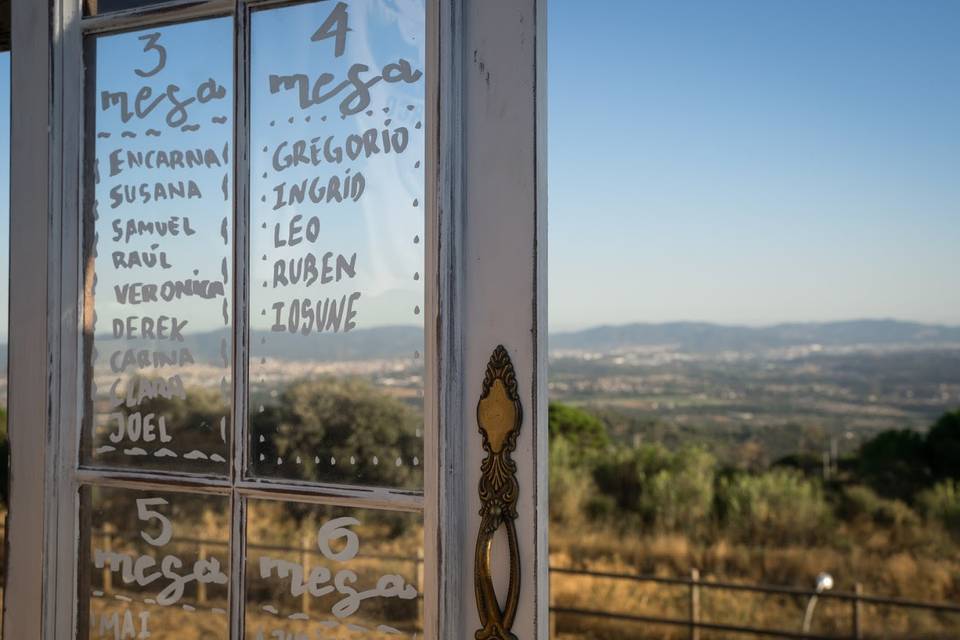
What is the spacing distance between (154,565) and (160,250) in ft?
1.11

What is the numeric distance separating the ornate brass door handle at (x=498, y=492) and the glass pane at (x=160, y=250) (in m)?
0.29

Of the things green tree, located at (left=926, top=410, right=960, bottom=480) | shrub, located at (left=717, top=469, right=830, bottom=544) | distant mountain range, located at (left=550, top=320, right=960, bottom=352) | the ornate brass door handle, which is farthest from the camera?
shrub, located at (left=717, top=469, right=830, bottom=544)

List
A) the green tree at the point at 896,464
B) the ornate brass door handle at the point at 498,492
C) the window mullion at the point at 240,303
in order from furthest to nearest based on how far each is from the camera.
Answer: the green tree at the point at 896,464 < the window mullion at the point at 240,303 < the ornate brass door handle at the point at 498,492

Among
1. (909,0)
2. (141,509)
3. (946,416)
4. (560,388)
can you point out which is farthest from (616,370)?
(141,509)

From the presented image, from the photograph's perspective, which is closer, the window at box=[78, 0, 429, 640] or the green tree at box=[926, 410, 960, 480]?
the window at box=[78, 0, 429, 640]

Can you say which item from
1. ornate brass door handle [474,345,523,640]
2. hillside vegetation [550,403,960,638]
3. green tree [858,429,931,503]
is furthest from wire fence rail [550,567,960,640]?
green tree [858,429,931,503]

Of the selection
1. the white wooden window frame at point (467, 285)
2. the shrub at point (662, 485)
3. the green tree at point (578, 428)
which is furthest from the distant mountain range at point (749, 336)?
the white wooden window frame at point (467, 285)

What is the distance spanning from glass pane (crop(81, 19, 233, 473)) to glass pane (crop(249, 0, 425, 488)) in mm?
48

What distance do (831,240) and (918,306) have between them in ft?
2.25

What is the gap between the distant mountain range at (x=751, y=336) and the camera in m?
5.35

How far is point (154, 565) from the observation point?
34.0 inches

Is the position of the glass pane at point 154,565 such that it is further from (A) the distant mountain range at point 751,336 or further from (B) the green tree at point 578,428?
(B) the green tree at point 578,428

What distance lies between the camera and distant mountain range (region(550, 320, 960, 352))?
535 cm

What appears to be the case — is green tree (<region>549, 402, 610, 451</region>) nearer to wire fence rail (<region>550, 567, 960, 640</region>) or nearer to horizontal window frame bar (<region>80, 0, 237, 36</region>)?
wire fence rail (<region>550, 567, 960, 640</region>)
